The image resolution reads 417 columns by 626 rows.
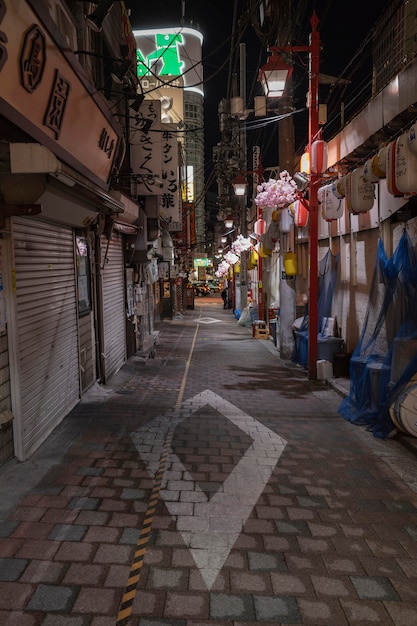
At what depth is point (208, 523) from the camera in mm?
5387

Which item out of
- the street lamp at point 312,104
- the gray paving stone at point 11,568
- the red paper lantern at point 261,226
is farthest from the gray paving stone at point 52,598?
the red paper lantern at point 261,226

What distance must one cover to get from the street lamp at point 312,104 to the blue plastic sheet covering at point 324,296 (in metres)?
1.45

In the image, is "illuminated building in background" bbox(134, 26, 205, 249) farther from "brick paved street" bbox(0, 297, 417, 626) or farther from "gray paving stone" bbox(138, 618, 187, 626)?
"gray paving stone" bbox(138, 618, 187, 626)

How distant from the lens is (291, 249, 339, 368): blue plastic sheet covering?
1538 cm

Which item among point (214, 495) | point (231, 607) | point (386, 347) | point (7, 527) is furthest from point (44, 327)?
point (386, 347)

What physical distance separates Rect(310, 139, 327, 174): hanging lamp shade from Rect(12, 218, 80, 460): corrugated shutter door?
24.7 feet

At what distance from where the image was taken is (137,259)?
17.0 m

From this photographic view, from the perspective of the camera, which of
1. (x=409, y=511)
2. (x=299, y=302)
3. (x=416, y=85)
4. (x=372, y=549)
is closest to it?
(x=372, y=549)

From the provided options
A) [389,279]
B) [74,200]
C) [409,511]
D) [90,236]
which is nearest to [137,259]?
[90,236]

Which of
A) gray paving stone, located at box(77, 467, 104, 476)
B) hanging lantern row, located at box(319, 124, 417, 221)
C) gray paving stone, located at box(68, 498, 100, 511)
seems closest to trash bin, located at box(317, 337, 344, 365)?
hanging lantern row, located at box(319, 124, 417, 221)

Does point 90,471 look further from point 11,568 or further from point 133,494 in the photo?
point 11,568

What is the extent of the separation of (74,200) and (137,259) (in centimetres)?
883

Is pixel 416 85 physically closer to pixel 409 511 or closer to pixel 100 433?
pixel 409 511

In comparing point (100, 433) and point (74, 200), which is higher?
point (74, 200)
